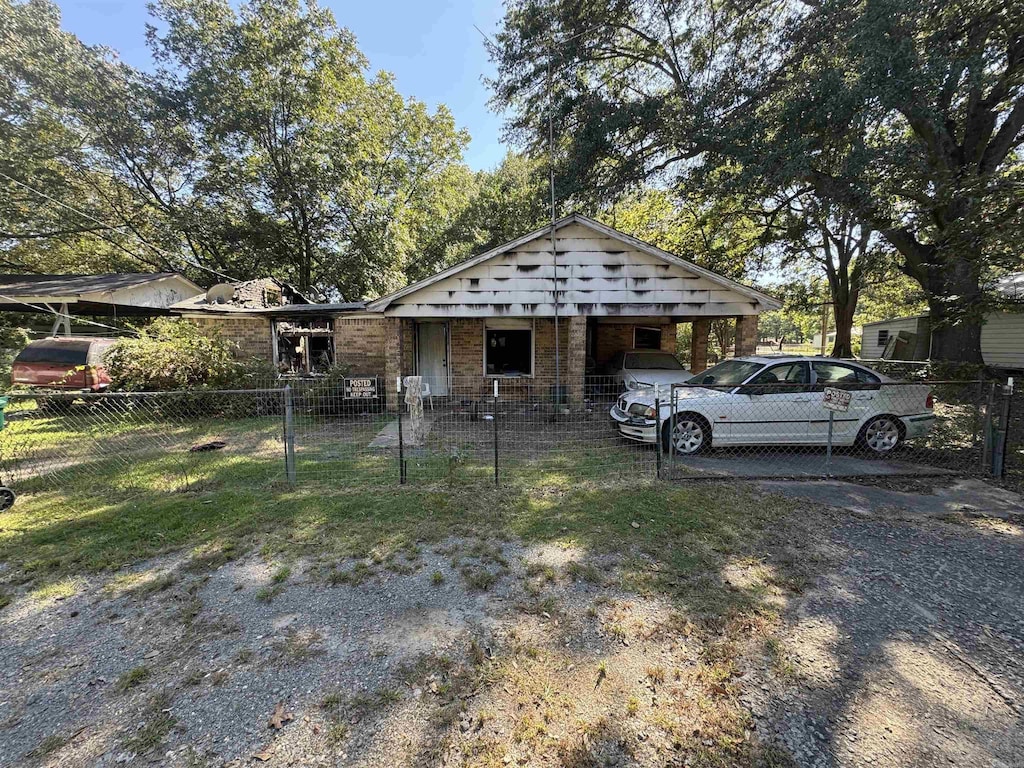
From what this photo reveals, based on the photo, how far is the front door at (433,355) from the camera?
12531 millimetres

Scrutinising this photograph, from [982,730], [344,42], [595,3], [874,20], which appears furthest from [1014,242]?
[344,42]

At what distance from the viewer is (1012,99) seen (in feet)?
32.7

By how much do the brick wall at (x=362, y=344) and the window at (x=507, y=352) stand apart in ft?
9.64

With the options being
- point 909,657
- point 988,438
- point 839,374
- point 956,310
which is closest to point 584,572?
point 909,657

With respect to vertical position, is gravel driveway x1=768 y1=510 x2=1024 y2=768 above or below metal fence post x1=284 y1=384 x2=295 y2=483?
below

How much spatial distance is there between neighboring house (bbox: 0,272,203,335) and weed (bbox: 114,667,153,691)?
52.1ft

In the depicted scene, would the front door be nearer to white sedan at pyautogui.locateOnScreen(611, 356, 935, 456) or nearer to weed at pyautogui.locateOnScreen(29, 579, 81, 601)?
white sedan at pyautogui.locateOnScreen(611, 356, 935, 456)

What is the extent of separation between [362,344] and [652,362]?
7.93 meters

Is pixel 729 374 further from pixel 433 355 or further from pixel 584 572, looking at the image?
pixel 433 355

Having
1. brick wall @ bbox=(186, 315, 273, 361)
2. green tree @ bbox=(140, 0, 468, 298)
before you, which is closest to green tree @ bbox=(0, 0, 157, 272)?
green tree @ bbox=(140, 0, 468, 298)

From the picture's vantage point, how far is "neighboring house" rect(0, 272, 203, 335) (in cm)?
1392

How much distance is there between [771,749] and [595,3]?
15.4m

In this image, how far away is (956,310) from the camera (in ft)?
24.2

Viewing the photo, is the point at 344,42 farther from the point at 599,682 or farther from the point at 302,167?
the point at 599,682
